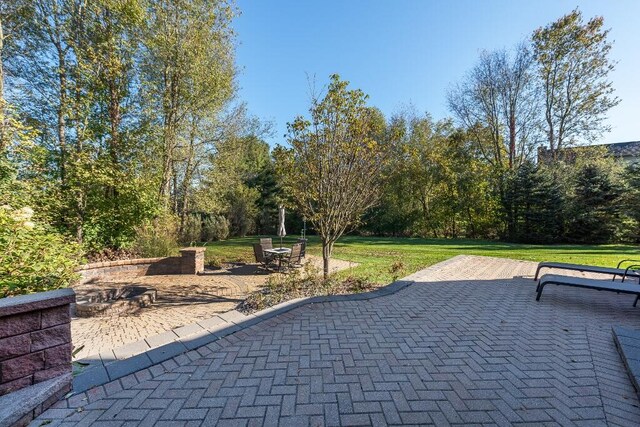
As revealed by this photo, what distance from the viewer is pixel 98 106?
8.63 metres

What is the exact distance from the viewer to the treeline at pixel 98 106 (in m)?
7.76

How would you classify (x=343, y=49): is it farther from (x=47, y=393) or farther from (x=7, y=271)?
(x=47, y=393)

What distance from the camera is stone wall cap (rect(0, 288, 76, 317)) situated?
1.84 metres

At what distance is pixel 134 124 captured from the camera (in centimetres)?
934

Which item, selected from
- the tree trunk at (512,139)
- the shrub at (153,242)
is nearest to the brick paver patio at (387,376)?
the shrub at (153,242)

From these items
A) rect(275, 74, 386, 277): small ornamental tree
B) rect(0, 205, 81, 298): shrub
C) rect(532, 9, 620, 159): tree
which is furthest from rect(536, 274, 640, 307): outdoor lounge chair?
rect(532, 9, 620, 159): tree

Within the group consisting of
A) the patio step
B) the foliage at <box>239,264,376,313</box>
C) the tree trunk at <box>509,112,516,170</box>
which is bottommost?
the patio step

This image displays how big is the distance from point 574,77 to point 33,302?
2628 centimetres

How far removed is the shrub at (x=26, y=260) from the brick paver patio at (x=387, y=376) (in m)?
1.35

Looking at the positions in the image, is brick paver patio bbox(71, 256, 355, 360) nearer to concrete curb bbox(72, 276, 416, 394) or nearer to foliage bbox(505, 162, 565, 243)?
concrete curb bbox(72, 276, 416, 394)

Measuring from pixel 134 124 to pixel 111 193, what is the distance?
8.14 feet

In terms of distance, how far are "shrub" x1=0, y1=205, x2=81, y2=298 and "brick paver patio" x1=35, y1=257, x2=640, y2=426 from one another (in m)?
1.35

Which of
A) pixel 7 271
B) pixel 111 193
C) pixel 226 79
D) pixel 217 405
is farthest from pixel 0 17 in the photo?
pixel 217 405

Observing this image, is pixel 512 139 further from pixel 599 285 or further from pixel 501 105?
pixel 599 285
